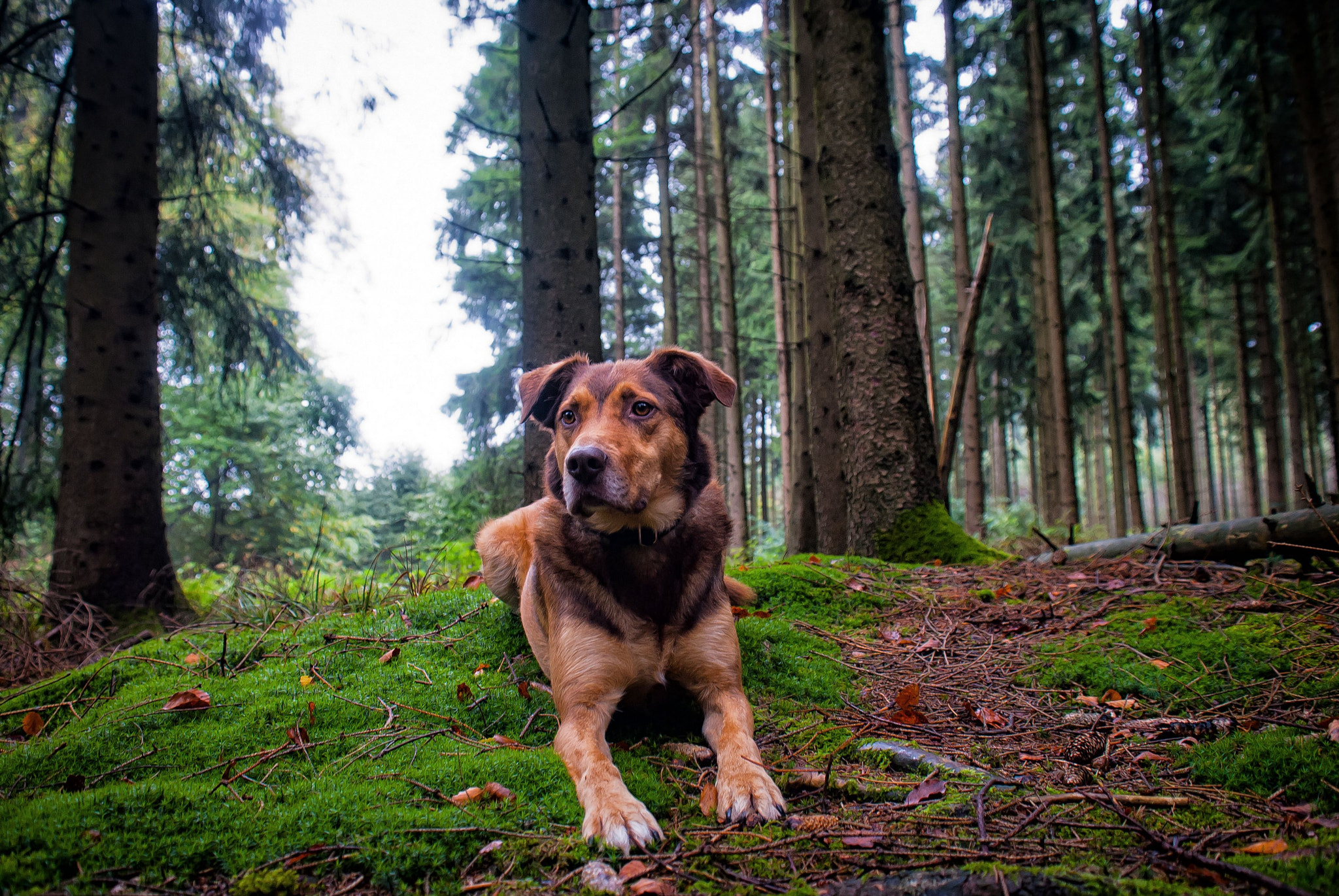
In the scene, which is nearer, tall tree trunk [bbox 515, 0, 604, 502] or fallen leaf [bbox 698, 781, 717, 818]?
fallen leaf [bbox 698, 781, 717, 818]

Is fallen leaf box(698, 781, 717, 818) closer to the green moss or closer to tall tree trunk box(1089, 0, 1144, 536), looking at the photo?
the green moss

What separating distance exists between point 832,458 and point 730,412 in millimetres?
10101

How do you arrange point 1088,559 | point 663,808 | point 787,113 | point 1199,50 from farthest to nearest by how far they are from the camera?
point 1199,50, point 787,113, point 1088,559, point 663,808

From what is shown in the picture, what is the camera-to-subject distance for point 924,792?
7.43 feet

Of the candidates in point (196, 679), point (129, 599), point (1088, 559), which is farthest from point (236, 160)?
point (1088, 559)

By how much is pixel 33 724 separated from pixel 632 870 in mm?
3386

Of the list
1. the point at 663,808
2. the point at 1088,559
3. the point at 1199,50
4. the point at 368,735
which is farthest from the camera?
the point at 1199,50

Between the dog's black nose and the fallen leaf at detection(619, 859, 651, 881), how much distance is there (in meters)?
1.50

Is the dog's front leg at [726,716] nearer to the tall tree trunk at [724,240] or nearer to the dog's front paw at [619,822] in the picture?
the dog's front paw at [619,822]

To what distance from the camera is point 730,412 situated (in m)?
19.1

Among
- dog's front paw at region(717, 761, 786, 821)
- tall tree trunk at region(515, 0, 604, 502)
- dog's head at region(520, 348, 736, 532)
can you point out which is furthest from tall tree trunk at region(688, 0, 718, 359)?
dog's front paw at region(717, 761, 786, 821)

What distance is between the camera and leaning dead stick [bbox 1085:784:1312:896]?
1.38 m

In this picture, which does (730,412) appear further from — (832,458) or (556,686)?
(556,686)

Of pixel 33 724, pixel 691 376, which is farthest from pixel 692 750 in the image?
pixel 33 724
